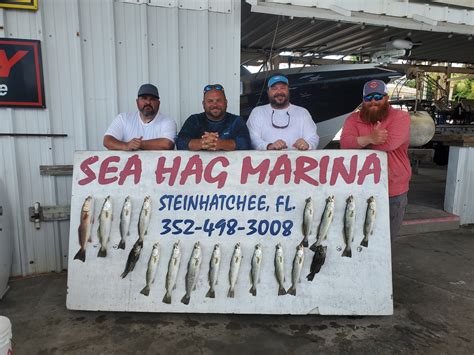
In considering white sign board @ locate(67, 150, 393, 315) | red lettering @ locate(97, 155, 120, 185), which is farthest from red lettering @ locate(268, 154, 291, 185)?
red lettering @ locate(97, 155, 120, 185)

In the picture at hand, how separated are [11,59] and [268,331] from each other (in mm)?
3489

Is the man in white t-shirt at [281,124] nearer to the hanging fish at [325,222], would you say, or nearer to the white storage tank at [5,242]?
the hanging fish at [325,222]

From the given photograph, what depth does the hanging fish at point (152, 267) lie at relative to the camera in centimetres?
296

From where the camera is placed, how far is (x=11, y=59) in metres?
3.54

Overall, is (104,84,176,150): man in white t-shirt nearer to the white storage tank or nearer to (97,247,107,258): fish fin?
(97,247,107,258): fish fin

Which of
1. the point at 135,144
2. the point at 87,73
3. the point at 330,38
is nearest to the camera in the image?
the point at 135,144

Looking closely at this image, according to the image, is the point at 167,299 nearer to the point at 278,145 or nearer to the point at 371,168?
the point at 278,145

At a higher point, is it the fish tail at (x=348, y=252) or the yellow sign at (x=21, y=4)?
the yellow sign at (x=21, y=4)

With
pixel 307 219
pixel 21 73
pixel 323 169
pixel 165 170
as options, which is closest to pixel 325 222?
pixel 307 219

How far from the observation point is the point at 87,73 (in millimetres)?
3822

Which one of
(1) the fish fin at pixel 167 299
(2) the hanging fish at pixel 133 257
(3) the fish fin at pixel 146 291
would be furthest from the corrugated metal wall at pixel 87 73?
(1) the fish fin at pixel 167 299

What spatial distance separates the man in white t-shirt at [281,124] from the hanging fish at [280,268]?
965mm

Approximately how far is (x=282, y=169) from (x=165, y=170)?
99cm

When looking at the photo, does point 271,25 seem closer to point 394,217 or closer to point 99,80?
point 99,80
